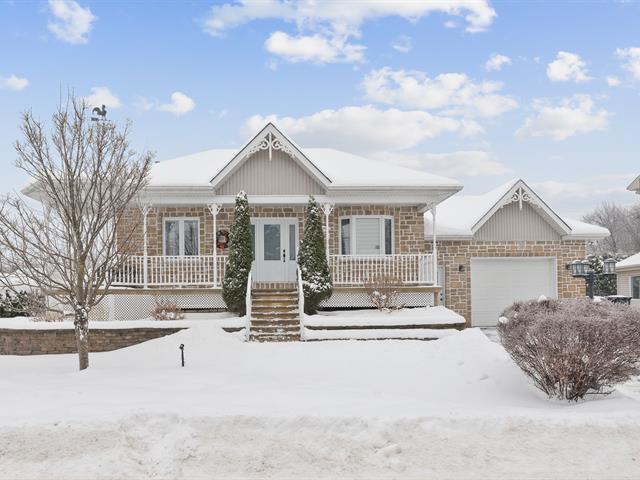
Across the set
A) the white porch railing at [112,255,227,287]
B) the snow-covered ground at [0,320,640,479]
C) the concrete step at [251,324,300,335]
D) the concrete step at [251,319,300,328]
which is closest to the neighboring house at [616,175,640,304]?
the concrete step at [251,319,300,328]

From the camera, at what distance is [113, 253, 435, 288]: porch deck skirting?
1672cm

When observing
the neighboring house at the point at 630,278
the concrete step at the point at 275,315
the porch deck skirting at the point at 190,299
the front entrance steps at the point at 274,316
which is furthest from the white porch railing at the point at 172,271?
the neighboring house at the point at 630,278

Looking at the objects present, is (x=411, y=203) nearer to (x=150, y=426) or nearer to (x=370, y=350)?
(x=370, y=350)

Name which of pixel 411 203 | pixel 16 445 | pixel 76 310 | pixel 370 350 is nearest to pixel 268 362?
pixel 370 350

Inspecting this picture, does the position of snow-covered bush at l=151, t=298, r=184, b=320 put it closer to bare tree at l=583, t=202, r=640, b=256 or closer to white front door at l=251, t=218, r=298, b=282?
white front door at l=251, t=218, r=298, b=282

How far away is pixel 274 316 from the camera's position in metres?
15.0

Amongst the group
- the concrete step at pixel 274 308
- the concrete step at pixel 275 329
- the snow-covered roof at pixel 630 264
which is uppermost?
the snow-covered roof at pixel 630 264

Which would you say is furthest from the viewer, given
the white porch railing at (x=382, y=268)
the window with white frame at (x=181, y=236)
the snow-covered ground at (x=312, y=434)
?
the window with white frame at (x=181, y=236)

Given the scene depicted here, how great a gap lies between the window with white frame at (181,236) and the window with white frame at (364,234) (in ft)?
16.4

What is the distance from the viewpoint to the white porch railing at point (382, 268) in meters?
17.1

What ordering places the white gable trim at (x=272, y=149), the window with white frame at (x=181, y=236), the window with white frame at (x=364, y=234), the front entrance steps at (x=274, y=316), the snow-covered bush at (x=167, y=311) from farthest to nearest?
1. the window with white frame at (x=364, y=234)
2. the window with white frame at (x=181, y=236)
3. the white gable trim at (x=272, y=149)
4. the snow-covered bush at (x=167, y=311)
5. the front entrance steps at (x=274, y=316)

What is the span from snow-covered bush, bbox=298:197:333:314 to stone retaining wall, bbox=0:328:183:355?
3935 millimetres

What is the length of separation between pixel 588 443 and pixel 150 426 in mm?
5328

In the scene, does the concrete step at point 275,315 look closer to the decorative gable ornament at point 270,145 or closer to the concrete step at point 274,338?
the concrete step at point 274,338
